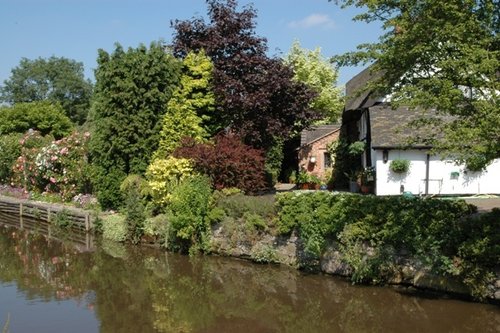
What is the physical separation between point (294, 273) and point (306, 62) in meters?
33.7

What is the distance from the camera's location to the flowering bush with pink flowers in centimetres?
2752

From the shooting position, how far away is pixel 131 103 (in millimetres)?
22188

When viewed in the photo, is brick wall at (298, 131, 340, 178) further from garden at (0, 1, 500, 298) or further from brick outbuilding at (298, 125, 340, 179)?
garden at (0, 1, 500, 298)

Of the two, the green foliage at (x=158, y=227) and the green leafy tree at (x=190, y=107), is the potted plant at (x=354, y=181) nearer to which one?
the green leafy tree at (x=190, y=107)

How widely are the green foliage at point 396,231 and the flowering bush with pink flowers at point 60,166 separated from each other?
1349 cm

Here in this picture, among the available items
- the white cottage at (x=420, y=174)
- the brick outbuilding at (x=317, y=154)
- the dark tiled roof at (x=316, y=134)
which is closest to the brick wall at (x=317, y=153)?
the brick outbuilding at (x=317, y=154)

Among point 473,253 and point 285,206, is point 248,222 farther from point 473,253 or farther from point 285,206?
point 473,253

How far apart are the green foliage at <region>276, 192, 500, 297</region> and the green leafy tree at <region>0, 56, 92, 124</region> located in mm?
66951

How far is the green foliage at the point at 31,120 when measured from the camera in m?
52.9

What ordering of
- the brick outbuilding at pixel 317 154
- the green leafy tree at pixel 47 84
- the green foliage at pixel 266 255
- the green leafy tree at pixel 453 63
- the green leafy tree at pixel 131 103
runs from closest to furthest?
the green leafy tree at pixel 453 63 < the green foliage at pixel 266 255 < the green leafy tree at pixel 131 103 < the brick outbuilding at pixel 317 154 < the green leafy tree at pixel 47 84

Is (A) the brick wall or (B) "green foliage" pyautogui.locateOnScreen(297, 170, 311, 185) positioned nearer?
(B) "green foliage" pyautogui.locateOnScreen(297, 170, 311, 185)

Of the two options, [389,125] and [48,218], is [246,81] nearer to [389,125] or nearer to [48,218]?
[389,125]

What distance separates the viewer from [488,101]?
1085cm

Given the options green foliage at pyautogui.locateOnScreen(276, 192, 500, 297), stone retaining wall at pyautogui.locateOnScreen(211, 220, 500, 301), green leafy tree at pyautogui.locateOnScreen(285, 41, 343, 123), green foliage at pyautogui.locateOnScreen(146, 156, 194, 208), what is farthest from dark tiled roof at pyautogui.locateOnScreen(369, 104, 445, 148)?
green leafy tree at pyautogui.locateOnScreen(285, 41, 343, 123)
